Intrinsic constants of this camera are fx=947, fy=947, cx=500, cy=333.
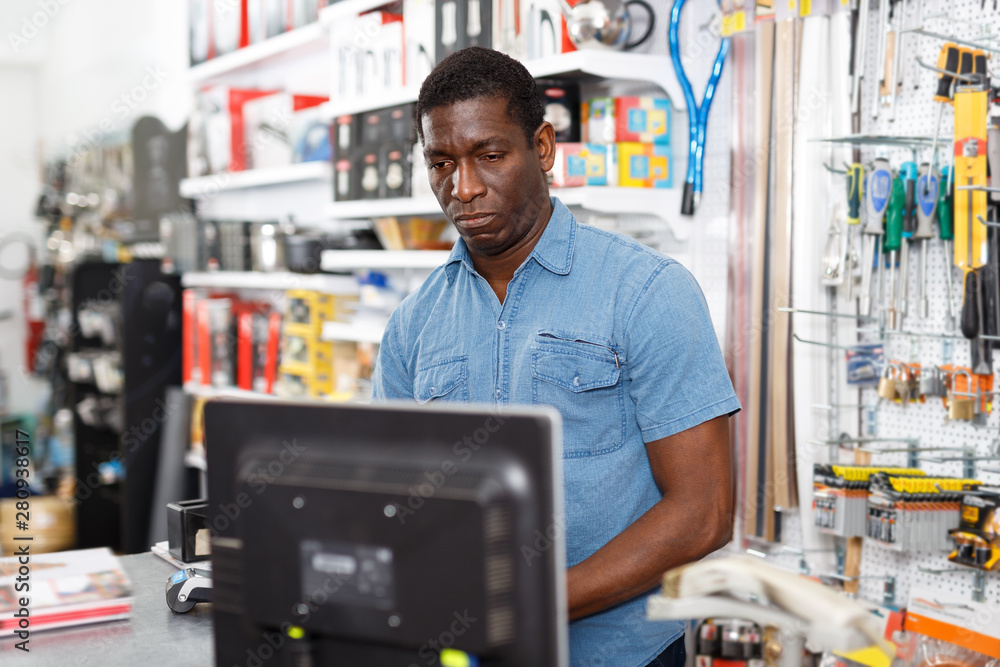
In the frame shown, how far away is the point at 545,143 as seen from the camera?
1.57 metres

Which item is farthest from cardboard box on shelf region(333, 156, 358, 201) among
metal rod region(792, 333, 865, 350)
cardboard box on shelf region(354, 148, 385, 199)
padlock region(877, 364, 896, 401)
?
padlock region(877, 364, 896, 401)

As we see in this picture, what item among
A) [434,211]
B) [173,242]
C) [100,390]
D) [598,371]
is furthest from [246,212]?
[598,371]

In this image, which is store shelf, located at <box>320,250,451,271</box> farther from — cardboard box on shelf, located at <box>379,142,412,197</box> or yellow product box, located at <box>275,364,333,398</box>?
yellow product box, located at <box>275,364,333,398</box>

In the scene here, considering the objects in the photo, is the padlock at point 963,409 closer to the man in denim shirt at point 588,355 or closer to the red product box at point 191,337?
the man in denim shirt at point 588,355

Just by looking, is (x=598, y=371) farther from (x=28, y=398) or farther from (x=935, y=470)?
(x=28, y=398)

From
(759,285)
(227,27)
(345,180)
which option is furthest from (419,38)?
(227,27)

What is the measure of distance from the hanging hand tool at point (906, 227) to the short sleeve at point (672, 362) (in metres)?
1.03

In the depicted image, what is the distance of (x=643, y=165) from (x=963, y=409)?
1022 mm

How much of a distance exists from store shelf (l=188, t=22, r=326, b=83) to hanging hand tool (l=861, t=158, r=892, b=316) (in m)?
2.26

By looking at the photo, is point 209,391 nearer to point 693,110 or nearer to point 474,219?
point 693,110

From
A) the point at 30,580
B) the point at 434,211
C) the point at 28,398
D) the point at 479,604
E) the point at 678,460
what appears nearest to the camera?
the point at 479,604

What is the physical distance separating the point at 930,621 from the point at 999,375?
583 mm

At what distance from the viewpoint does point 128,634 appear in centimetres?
149

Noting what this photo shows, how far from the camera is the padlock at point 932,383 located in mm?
2221
